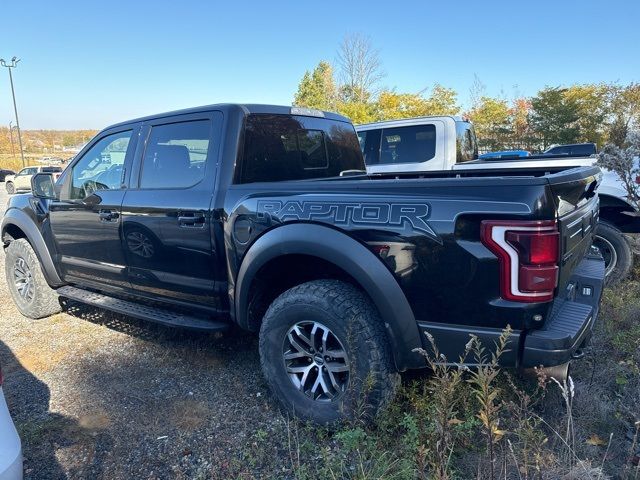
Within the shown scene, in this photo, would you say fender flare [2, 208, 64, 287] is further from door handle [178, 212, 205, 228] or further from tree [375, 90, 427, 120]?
tree [375, 90, 427, 120]

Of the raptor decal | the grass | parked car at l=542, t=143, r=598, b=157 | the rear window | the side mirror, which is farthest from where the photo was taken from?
parked car at l=542, t=143, r=598, b=157

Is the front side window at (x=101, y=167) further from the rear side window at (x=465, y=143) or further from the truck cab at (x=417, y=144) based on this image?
the rear side window at (x=465, y=143)

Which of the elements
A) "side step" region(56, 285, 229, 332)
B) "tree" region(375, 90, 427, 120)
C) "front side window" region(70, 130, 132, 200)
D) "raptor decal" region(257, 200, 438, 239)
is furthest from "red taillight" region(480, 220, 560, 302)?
"tree" region(375, 90, 427, 120)

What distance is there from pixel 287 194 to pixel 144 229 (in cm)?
138

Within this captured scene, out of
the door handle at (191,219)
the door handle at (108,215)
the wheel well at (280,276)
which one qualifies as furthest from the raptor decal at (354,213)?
the door handle at (108,215)

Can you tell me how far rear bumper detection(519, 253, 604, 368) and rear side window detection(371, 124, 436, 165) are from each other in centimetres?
441

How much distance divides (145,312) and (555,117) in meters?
23.5

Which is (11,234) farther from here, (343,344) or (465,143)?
(465,143)

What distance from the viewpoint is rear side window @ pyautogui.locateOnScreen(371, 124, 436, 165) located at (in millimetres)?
6949

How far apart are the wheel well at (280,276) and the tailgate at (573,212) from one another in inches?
44.4

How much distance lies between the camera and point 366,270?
2.38 m

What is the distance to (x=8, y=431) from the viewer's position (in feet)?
6.03

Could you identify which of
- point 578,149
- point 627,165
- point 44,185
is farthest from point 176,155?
point 578,149

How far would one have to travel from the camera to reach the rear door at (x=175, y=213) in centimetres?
316
